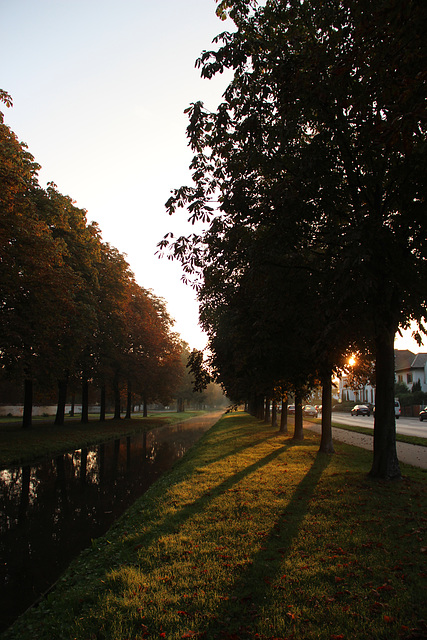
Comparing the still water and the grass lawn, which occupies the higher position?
the grass lawn

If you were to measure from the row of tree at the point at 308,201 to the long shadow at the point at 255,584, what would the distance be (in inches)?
115

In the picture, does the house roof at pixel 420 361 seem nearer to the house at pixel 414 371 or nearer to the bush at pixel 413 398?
the house at pixel 414 371

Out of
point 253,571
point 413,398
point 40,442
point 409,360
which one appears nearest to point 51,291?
point 40,442

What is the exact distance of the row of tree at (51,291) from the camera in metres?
17.2

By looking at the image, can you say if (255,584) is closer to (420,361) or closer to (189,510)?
(189,510)

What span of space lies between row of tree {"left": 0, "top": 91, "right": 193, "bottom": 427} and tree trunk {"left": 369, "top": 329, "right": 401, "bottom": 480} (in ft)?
46.9

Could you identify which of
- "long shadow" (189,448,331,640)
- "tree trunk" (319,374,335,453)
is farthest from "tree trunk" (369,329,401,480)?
"tree trunk" (319,374,335,453)

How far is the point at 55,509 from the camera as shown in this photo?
9828 millimetres

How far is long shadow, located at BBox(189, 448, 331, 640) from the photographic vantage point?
12.3 ft

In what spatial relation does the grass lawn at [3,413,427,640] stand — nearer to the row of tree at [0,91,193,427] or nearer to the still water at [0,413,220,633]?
the still water at [0,413,220,633]

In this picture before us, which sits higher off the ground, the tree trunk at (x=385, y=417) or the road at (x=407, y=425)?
the tree trunk at (x=385, y=417)

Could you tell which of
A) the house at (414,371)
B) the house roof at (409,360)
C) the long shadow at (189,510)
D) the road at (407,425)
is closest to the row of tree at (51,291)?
the long shadow at (189,510)

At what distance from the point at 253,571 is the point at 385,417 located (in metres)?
6.54

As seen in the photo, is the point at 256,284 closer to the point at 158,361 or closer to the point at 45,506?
the point at 45,506
